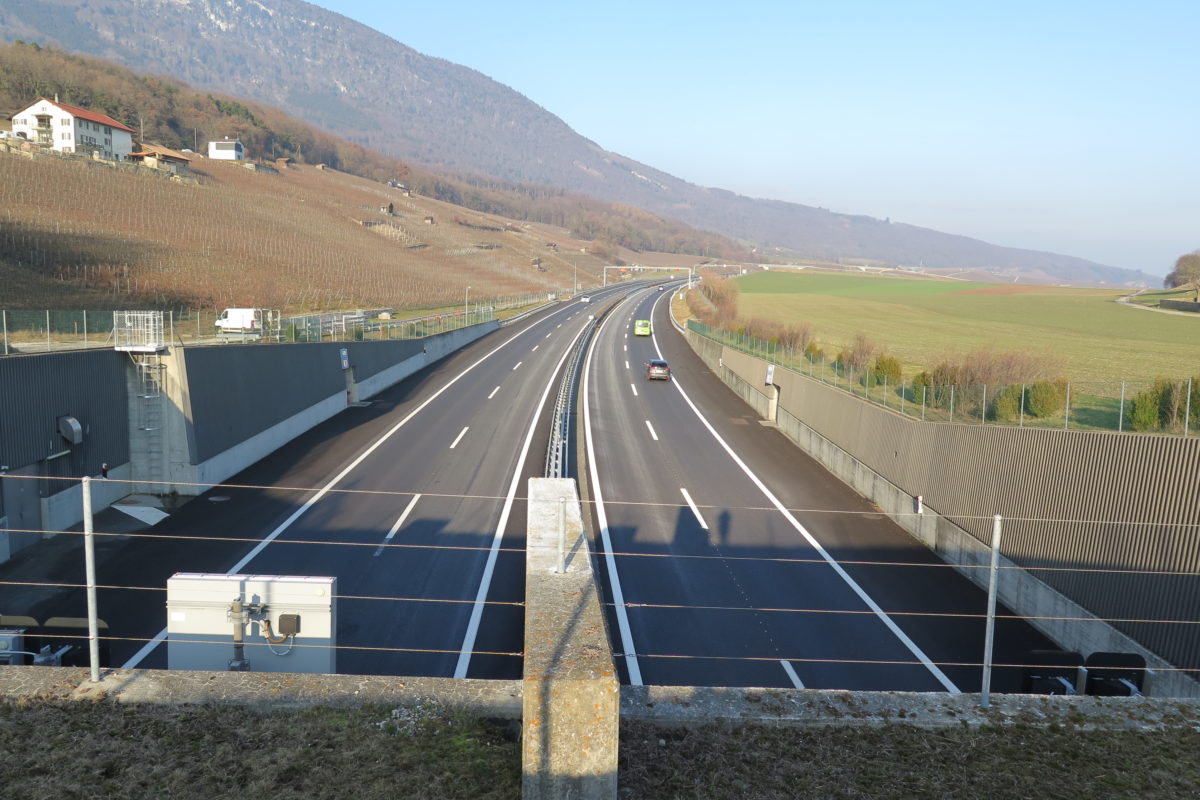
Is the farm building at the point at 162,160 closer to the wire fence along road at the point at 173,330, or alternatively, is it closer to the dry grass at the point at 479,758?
the wire fence along road at the point at 173,330

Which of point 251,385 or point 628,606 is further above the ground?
point 251,385

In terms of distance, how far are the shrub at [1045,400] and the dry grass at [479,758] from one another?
545 inches

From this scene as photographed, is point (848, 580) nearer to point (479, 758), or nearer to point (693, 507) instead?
point (693, 507)

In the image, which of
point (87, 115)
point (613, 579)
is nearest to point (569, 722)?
point (613, 579)

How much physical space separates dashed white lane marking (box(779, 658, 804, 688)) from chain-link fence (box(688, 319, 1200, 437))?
25.6ft

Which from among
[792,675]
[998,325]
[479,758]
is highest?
[998,325]

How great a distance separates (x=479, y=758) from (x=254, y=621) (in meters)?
3.76

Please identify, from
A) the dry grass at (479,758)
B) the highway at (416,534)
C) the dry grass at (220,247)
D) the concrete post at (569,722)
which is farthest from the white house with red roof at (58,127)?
the concrete post at (569,722)

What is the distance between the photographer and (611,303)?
107m

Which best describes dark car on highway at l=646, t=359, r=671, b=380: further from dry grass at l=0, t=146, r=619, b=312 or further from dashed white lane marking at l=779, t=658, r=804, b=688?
dashed white lane marking at l=779, t=658, r=804, b=688

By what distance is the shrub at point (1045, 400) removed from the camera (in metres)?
19.9

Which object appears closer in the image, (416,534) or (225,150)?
(416,534)

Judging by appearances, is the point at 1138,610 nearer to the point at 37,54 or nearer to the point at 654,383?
the point at 654,383

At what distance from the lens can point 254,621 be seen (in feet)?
29.4
